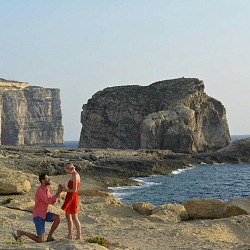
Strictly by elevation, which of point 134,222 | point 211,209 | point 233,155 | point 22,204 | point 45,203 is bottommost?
point 233,155

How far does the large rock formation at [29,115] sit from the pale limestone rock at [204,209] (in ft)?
455

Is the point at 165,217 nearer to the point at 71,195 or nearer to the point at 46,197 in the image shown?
the point at 71,195

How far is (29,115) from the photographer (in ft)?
561

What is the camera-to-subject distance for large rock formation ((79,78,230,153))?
97625mm

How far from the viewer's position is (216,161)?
274 feet

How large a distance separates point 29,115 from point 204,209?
520 ft

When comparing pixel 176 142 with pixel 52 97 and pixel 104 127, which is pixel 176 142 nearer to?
pixel 104 127

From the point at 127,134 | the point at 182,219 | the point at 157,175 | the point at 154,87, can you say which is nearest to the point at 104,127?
the point at 127,134

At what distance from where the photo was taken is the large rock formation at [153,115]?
97.6m

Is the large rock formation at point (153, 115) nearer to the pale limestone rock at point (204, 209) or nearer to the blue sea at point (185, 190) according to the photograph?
the blue sea at point (185, 190)

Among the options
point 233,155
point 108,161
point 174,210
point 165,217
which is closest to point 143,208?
point 174,210

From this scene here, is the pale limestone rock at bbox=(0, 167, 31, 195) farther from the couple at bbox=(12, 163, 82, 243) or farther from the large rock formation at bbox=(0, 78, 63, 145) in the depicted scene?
the large rock formation at bbox=(0, 78, 63, 145)

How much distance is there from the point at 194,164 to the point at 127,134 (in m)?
32.8

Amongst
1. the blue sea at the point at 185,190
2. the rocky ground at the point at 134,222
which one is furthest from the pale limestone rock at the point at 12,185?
the blue sea at the point at 185,190
